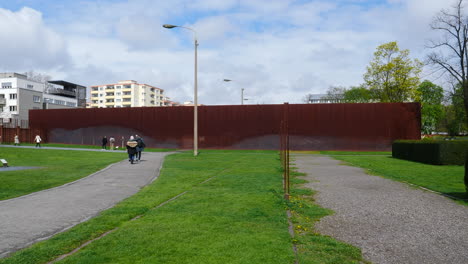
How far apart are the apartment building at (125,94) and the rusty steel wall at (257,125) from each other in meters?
75.4

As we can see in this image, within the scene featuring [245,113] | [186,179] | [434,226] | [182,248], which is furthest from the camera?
[245,113]

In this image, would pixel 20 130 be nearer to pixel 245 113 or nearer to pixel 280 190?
pixel 245 113

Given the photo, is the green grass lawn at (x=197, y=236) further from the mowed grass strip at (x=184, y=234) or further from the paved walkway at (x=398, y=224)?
the paved walkway at (x=398, y=224)

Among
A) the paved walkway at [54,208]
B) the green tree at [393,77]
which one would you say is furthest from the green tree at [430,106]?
the paved walkway at [54,208]

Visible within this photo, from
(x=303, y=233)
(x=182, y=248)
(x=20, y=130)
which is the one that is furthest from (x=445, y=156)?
(x=20, y=130)

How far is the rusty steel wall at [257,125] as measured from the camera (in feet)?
115

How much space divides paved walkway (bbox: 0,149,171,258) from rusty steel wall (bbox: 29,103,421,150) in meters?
23.2

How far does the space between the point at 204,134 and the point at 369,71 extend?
23.9 m

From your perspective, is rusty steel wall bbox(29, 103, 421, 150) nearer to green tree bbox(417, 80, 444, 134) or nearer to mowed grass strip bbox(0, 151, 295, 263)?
mowed grass strip bbox(0, 151, 295, 263)

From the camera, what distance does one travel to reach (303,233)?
5.44 m

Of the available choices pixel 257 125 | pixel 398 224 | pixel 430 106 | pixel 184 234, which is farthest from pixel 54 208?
pixel 430 106

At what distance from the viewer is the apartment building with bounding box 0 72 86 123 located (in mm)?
74688

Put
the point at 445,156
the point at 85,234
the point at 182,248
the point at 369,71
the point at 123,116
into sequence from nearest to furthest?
the point at 182,248 < the point at 85,234 < the point at 445,156 < the point at 123,116 < the point at 369,71

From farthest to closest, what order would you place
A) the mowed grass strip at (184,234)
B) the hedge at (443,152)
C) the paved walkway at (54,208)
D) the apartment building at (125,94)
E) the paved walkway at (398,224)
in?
the apartment building at (125,94), the hedge at (443,152), the paved walkway at (54,208), the paved walkway at (398,224), the mowed grass strip at (184,234)
